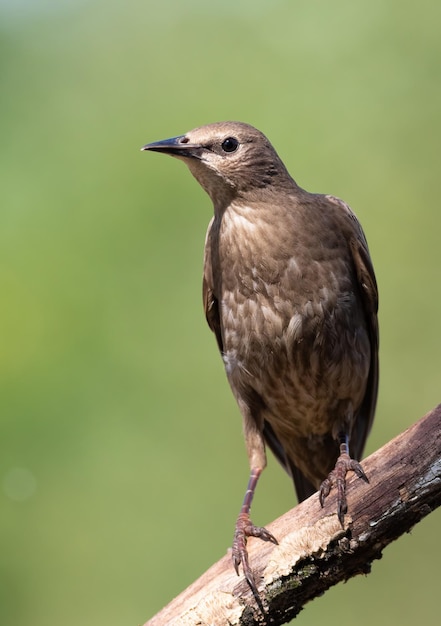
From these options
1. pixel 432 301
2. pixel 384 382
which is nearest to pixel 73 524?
pixel 384 382

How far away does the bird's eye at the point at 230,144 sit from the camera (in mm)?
4246

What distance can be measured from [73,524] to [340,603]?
198 centimetres

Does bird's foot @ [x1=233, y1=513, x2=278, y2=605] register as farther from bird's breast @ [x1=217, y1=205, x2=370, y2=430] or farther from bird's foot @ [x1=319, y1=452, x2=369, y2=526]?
bird's breast @ [x1=217, y1=205, x2=370, y2=430]

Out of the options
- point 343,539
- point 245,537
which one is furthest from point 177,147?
point 343,539

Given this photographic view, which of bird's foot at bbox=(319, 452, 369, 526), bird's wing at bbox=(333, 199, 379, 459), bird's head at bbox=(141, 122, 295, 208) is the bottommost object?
bird's foot at bbox=(319, 452, 369, 526)

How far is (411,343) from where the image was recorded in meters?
6.72

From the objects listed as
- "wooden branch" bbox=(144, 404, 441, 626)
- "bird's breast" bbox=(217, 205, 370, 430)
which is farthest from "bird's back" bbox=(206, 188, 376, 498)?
"wooden branch" bbox=(144, 404, 441, 626)

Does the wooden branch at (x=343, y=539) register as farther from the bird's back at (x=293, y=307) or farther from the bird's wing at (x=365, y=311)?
the bird's wing at (x=365, y=311)

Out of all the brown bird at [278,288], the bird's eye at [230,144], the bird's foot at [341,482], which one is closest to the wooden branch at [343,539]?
the bird's foot at [341,482]

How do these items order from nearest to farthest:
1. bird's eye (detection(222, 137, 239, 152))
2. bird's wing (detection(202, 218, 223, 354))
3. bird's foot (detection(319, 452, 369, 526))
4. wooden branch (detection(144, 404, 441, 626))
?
wooden branch (detection(144, 404, 441, 626)), bird's foot (detection(319, 452, 369, 526)), bird's eye (detection(222, 137, 239, 152)), bird's wing (detection(202, 218, 223, 354))

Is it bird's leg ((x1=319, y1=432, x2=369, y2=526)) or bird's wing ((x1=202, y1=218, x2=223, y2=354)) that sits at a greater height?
bird's wing ((x1=202, y1=218, x2=223, y2=354))

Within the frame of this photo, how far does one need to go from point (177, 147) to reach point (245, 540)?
171 cm

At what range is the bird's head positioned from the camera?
13.7 feet

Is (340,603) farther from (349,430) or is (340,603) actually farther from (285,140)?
(285,140)
